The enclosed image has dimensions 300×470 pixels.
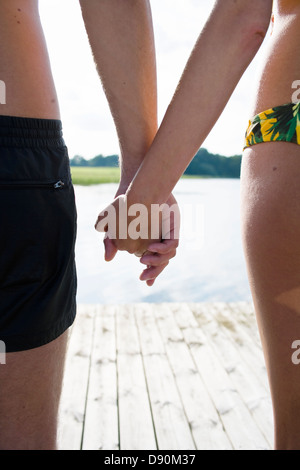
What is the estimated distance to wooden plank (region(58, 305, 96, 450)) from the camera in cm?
238

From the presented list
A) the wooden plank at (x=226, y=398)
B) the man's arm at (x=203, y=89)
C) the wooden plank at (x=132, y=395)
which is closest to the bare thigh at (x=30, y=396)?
the man's arm at (x=203, y=89)

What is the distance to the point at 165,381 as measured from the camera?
115 inches

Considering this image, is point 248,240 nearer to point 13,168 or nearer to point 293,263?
point 293,263

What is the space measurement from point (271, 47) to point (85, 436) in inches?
79.2

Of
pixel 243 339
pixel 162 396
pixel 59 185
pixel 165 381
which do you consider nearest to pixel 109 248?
pixel 59 185

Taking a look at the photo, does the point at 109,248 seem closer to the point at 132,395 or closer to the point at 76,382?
the point at 132,395

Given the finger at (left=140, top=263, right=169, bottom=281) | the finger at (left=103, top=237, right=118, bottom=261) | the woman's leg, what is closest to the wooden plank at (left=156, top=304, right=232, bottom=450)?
the finger at (left=140, top=263, right=169, bottom=281)

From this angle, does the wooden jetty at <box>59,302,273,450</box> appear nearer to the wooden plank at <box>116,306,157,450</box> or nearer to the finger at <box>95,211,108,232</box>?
the wooden plank at <box>116,306,157,450</box>

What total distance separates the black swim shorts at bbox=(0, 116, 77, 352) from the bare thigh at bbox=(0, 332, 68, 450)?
0.03 meters

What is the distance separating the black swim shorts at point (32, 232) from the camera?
902 mm

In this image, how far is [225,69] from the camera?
102 centimetres

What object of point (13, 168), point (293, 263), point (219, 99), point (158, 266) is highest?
point (219, 99)

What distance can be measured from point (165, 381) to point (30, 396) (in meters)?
2.07

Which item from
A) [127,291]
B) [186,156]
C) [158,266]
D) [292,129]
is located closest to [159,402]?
[158,266]
